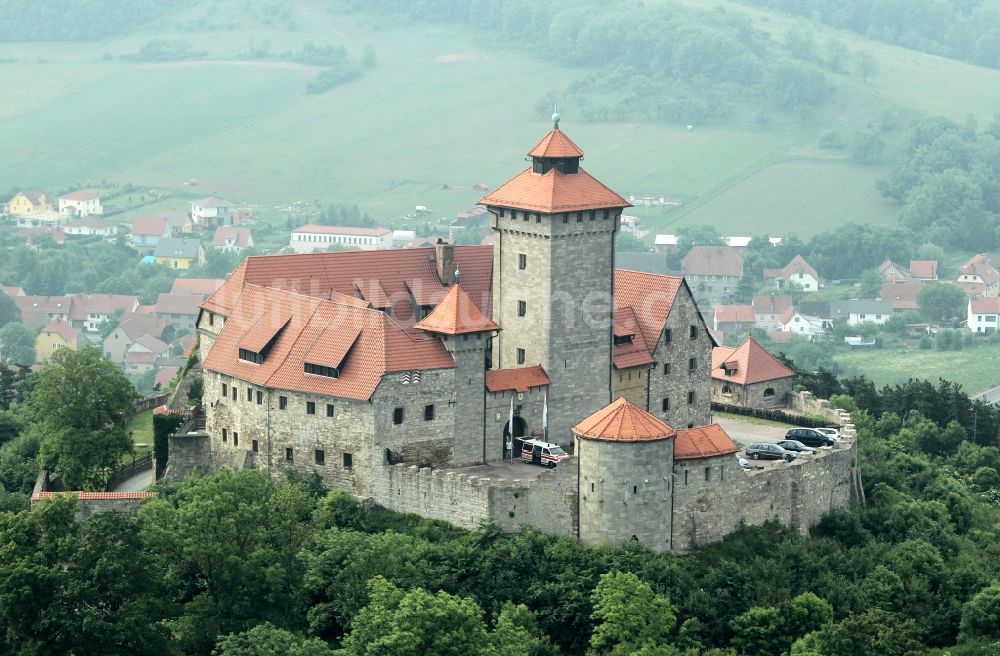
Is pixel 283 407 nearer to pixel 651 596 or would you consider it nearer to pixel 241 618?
pixel 241 618

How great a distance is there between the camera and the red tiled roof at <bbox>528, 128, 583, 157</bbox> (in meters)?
93.5

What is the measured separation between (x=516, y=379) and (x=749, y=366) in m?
21.0

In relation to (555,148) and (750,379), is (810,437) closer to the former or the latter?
(750,379)

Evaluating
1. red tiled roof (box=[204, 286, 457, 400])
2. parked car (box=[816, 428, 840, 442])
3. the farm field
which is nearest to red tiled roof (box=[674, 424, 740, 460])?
red tiled roof (box=[204, 286, 457, 400])

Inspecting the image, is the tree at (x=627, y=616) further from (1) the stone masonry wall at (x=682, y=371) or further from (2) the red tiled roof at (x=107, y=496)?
(2) the red tiled roof at (x=107, y=496)

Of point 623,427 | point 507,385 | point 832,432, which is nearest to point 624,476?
point 623,427

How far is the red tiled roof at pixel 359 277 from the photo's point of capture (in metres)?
98.8

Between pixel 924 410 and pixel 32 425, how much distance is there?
55.7 metres

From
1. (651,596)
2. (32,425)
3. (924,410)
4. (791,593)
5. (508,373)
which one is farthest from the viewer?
(924,410)

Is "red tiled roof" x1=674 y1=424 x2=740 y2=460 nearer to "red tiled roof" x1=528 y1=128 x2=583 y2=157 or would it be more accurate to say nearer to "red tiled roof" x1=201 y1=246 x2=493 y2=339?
"red tiled roof" x1=528 y1=128 x2=583 y2=157

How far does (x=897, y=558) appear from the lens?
9056 centimetres

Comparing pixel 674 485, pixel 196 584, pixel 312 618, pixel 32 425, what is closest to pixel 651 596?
pixel 674 485

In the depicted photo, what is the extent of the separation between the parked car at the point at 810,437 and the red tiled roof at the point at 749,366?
9.88 m

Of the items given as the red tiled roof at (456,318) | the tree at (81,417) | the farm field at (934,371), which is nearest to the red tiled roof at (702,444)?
the red tiled roof at (456,318)
